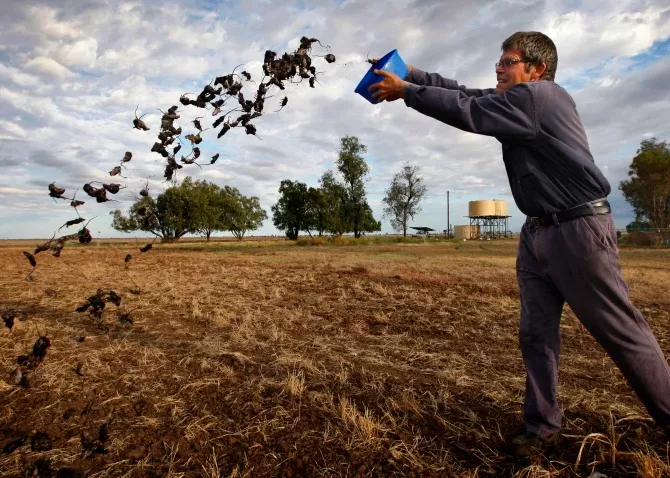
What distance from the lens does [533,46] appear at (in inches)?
101

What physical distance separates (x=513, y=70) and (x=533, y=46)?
169 millimetres

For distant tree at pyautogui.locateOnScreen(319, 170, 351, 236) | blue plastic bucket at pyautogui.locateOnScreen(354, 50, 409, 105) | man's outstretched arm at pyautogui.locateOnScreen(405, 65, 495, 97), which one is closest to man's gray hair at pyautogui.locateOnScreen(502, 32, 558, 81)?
man's outstretched arm at pyautogui.locateOnScreen(405, 65, 495, 97)

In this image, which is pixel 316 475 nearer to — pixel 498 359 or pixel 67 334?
pixel 498 359

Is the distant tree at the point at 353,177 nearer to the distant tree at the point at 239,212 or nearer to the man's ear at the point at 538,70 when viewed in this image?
the distant tree at the point at 239,212

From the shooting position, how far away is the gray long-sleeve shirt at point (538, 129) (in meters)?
2.37

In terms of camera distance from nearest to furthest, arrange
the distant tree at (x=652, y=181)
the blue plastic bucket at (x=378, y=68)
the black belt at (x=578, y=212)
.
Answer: the black belt at (x=578, y=212) < the blue plastic bucket at (x=378, y=68) < the distant tree at (x=652, y=181)

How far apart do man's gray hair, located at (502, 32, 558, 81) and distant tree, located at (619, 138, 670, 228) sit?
167ft

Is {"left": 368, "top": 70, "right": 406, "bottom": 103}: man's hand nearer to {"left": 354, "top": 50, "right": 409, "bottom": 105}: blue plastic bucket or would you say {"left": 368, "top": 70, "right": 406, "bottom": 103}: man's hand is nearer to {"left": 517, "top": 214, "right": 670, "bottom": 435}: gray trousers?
{"left": 354, "top": 50, "right": 409, "bottom": 105}: blue plastic bucket

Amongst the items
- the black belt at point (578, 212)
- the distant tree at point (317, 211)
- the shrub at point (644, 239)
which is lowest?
the shrub at point (644, 239)

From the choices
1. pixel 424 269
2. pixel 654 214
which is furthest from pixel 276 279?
pixel 654 214

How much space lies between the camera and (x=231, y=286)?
10156 millimetres

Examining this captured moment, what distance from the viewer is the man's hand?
2.57 meters

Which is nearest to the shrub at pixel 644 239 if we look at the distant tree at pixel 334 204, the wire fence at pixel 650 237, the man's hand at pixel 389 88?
the wire fence at pixel 650 237

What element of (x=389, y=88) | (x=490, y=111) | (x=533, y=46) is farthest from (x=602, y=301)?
(x=389, y=88)
